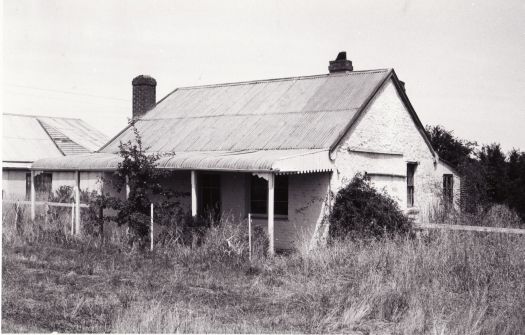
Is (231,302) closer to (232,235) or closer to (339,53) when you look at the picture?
(232,235)

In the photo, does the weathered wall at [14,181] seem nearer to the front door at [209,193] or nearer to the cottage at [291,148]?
the cottage at [291,148]

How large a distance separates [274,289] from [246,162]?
13.8 ft

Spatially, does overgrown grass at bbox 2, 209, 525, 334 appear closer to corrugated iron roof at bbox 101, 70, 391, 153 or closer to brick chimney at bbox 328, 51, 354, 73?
corrugated iron roof at bbox 101, 70, 391, 153

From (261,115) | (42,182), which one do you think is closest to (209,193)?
(261,115)

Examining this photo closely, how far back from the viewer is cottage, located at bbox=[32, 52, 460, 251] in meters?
15.4

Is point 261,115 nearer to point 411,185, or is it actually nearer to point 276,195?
point 276,195

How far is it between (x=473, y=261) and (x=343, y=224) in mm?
4920

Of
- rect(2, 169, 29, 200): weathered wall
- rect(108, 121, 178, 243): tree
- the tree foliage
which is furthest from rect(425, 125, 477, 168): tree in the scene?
rect(2, 169, 29, 200): weathered wall

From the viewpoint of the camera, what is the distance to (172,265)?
12.6 metres

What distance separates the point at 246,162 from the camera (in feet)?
45.3

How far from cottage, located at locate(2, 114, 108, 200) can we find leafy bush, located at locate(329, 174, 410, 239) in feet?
45.7

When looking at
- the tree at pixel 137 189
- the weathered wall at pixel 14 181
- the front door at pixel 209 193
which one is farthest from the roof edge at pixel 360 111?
the weathered wall at pixel 14 181

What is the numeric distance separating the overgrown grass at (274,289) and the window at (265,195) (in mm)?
2912

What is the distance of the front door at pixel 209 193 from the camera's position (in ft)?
56.9
